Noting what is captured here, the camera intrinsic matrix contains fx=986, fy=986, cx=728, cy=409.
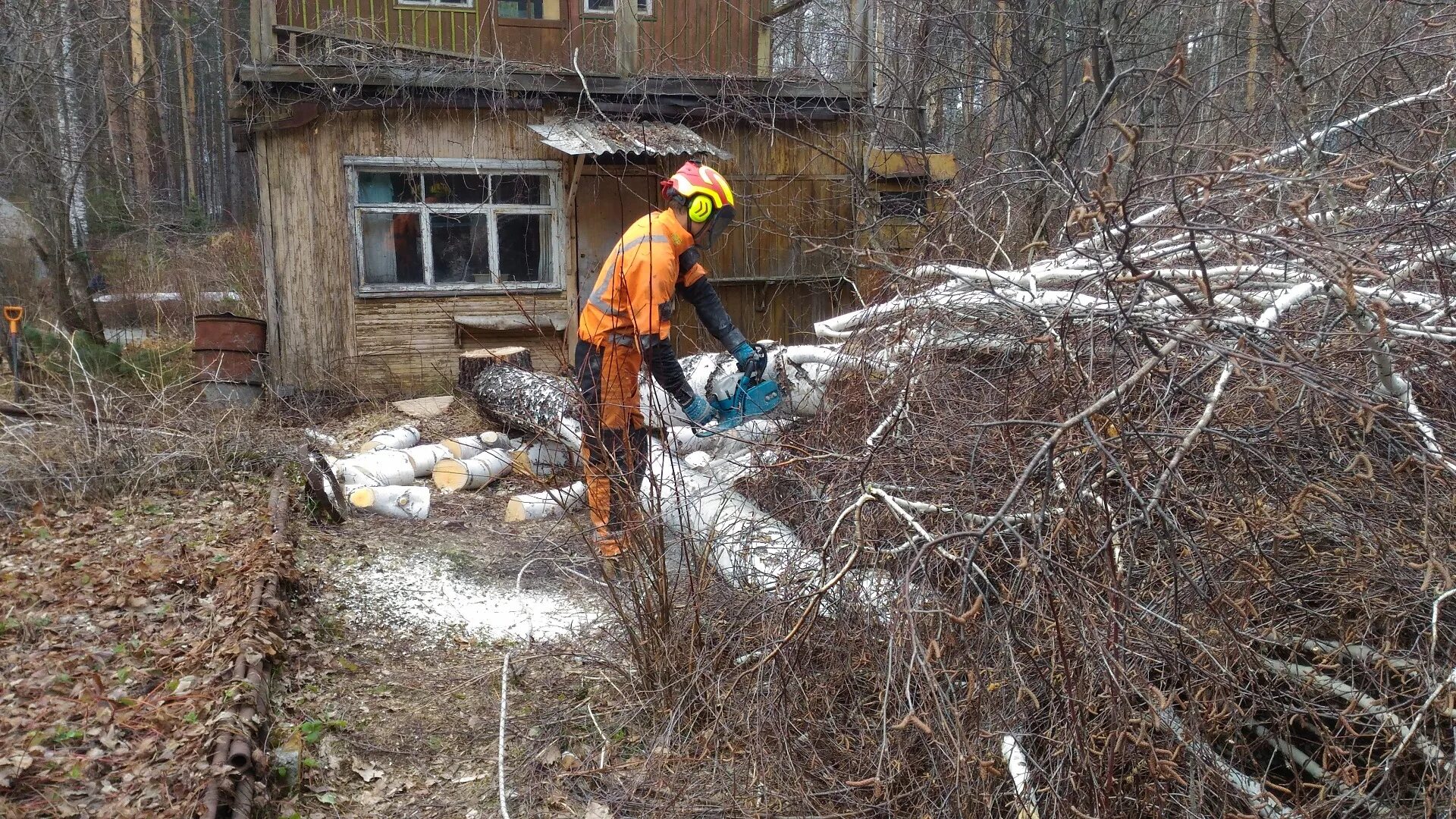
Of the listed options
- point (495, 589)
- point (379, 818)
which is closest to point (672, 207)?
point (495, 589)

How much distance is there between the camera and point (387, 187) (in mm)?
9695

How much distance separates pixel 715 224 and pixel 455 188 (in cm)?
532

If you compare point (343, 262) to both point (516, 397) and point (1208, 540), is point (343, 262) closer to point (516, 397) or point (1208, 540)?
point (516, 397)

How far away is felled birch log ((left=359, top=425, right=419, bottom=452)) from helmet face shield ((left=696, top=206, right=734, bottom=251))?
338 centimetres

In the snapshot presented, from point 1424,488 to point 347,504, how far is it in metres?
5.82

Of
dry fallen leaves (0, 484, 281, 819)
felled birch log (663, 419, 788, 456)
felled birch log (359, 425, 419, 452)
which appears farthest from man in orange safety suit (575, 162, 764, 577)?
felled birch log (359, 425, 419, 452)

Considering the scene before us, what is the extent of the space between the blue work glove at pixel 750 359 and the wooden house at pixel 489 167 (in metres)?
3.15

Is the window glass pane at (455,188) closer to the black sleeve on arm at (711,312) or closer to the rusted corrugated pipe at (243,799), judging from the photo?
the black sleeve on arm at (711,312)

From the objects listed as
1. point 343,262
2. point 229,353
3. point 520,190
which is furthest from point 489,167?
point 229,353

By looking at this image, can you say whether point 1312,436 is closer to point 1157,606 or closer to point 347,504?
point 1157,606

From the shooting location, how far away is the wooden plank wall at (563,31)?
385 inches

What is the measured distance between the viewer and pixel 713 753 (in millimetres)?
3422

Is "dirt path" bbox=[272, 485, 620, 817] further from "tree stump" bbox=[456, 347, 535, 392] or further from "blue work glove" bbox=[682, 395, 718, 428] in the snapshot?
"tree stump" bbox=[456, 347, 535, 392]

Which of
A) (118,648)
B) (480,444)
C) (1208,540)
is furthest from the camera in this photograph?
(480,444)
